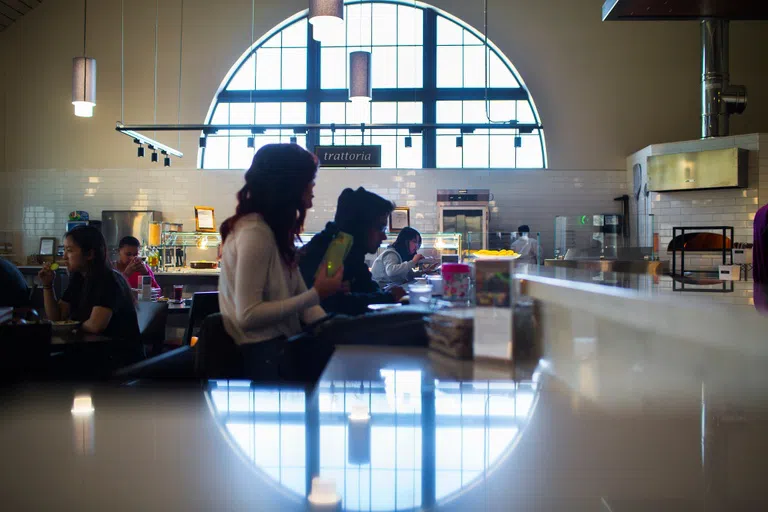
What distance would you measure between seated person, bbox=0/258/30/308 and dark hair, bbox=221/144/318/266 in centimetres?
309

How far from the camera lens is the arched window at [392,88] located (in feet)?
31.6

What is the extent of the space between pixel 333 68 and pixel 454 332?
9047 millimetres

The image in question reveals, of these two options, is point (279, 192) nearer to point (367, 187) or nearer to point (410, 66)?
point (367, 187)

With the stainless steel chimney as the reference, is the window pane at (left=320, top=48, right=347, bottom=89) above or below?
above

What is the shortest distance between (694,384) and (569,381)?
0.77ft

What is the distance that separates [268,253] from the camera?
69.4 inches

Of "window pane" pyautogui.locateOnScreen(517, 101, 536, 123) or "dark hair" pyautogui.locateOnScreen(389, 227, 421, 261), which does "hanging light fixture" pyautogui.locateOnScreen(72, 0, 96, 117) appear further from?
"window pane" pyautogui.locateOnScreen(517, 101, 536, 123)

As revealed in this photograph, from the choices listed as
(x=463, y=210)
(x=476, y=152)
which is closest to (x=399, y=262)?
(x=463, y=210)

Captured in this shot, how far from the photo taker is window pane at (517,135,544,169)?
31.6 ft

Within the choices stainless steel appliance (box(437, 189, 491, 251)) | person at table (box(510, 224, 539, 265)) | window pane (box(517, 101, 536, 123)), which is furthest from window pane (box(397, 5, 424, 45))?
person at table (box(510, 224, 539, 265))

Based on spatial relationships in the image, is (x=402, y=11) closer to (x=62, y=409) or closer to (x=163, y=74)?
(x=163, y=74)

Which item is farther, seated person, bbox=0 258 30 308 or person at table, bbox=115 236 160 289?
person at table, bbox=115 236 160 289

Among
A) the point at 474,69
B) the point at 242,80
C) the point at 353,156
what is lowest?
the point at 353,156

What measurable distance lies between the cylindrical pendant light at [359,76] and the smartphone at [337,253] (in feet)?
12.0
